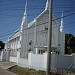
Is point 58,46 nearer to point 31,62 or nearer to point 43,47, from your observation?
point 43,47

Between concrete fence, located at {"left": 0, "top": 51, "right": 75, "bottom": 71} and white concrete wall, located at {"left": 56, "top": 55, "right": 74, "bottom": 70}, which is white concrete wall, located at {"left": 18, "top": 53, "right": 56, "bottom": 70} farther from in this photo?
white concrete wall, located at {"left": 56, "top": 55, "right": 74, "bottom": 70}

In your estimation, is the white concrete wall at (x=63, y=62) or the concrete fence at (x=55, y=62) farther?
the white concrete wall at (x=63, y=62)

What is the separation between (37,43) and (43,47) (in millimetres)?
1438

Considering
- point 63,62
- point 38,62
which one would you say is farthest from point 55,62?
point 38,62

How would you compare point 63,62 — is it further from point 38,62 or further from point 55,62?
point 38,62

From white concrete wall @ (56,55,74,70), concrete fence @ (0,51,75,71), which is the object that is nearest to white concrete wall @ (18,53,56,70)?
concrete fence @ (0,51,75,71)

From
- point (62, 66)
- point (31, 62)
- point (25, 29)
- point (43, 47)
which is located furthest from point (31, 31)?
point (62, 66)

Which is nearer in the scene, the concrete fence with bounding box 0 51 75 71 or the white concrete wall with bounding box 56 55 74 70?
the concrete fence with bounding box 0 51 75 71

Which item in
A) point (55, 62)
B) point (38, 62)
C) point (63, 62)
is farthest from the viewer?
point (38, 62)

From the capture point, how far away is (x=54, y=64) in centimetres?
2481

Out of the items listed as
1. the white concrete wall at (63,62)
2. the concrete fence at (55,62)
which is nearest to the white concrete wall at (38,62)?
the concrete fence at (55,62)

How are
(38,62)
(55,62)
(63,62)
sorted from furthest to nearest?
(38,62), (63,62), (55,62)

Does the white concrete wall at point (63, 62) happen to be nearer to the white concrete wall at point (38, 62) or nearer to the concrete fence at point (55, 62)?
the concrete fence at point (55, 62)

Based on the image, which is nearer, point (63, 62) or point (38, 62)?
point (63, 62)
